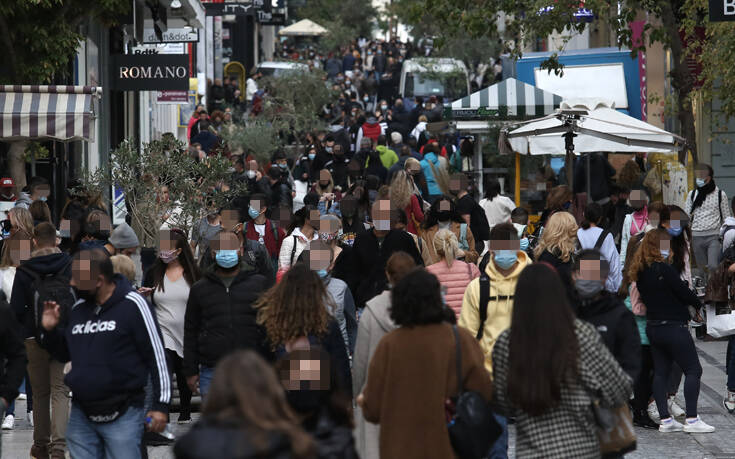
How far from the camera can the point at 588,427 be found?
231 inches

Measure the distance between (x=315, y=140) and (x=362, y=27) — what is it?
159ft

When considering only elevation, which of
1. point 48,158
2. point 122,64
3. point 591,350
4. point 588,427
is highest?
point 122,64

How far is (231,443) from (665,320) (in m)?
7.18

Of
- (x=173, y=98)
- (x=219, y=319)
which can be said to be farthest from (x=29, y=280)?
(x=173, y=98)

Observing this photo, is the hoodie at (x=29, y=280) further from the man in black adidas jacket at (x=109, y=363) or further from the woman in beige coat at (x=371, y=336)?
the woman in beige coat at (x=371, y=336)

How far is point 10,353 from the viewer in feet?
22.6

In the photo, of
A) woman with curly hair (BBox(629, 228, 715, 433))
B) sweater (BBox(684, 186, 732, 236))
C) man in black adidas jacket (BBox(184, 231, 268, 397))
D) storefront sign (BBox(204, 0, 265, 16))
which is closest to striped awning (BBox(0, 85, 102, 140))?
man in black adidas jacket (BBox(184, 231, 268, 397))

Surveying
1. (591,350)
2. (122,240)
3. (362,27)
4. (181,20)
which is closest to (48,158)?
(181,20)

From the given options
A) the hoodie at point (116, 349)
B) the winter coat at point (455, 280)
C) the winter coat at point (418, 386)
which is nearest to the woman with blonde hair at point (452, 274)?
the winter coat at point (455, 280)

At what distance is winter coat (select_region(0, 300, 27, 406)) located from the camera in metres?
6.84

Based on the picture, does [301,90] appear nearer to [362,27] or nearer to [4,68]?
[4,68]

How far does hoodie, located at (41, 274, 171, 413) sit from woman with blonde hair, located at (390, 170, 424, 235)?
7.22 meters

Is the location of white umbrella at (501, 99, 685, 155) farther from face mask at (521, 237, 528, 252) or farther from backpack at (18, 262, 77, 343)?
backpack at (18, 262, 77, 343)

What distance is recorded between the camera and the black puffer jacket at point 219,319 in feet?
26.5
